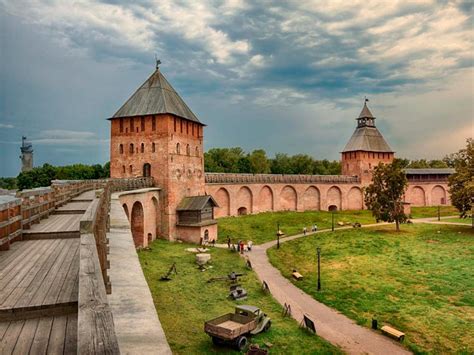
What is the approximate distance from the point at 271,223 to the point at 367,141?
21583mm

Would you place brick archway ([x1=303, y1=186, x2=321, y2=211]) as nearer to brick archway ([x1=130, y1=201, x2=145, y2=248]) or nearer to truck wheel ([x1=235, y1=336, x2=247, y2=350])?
brick archway ([x1=130, y1=201, x2=145, y2=248])

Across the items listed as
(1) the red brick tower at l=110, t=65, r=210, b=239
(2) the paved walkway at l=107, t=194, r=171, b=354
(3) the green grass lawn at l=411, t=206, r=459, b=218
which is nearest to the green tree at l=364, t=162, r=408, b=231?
(3) the green grass lawn at l=411, t=206, r=459, b=218

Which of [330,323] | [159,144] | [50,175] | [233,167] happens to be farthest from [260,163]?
[330,323]

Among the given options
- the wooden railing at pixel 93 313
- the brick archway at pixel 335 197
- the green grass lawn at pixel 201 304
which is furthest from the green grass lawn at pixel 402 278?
the brick archway at pixel 335 197

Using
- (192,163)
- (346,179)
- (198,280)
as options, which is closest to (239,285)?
(198,280)

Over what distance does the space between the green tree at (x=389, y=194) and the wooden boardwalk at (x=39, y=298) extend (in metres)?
29.4

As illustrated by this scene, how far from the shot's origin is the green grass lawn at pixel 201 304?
38.5 ft

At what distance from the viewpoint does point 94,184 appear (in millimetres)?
23031

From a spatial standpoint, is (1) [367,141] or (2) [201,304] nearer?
(2) [201,304]

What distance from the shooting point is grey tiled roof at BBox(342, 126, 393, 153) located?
49.3 m

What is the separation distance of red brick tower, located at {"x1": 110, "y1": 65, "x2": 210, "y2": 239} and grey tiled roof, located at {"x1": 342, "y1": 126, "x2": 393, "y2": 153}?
84.9ft

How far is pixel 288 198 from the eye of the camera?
44781mm

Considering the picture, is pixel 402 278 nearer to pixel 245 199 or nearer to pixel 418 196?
pixel 245 199

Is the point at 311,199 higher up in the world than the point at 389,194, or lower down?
lower down
